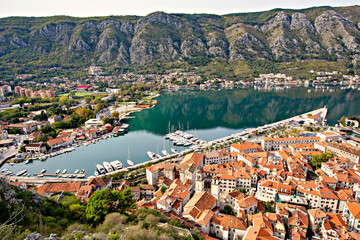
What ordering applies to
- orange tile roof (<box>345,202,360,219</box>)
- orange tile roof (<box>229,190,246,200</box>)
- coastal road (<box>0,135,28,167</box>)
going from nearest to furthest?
orange tile roof (<box>345,202,360,219</box>) → orange tile roof (<box>229,190,246,200</box>) → coastal road (<box>0,135,28,167</box>)

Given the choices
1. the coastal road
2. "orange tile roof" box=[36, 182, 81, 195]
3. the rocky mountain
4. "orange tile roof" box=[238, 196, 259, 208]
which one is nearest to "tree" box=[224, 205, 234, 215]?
"orange tile roof" box=[238, 196, 259, 208]

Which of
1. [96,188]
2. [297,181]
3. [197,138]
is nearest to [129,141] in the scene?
[197,138]

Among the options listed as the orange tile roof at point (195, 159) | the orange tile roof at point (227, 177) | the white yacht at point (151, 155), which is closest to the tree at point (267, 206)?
the orange tile roof at point (227, 177)

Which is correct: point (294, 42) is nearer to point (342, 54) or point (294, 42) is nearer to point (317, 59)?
point (317, 59)

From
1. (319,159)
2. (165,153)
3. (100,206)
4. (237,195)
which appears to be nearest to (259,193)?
(237,195)

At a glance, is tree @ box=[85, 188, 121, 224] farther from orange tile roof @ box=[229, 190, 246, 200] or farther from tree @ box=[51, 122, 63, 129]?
tree @ box=[51, 122, 63, 129]
